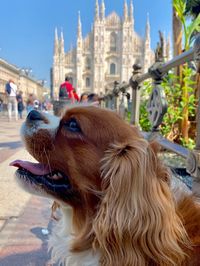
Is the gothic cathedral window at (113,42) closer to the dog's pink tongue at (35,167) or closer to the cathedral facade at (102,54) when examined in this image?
the cathedral facade at (102,54)

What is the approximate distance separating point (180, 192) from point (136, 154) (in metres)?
0.45

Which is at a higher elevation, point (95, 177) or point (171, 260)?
point (95, 177)

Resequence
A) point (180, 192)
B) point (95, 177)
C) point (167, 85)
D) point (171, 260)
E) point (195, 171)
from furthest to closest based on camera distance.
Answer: point (167, 85) → point (195, 171) → point (180, 192) → point (95, 177) → point (171, 260)

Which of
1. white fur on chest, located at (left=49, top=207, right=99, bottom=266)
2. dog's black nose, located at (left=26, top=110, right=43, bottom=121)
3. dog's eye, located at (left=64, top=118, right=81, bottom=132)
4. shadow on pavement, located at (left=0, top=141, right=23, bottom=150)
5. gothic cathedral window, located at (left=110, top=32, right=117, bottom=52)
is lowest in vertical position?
shadow on pavement, located at (left=0, top=141, right=23, bottom=150)

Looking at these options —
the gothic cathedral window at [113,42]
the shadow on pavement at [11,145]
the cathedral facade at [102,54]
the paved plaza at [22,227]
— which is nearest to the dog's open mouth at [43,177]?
the paved plaza at [22,227]

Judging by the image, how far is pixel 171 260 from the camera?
140 centimetres

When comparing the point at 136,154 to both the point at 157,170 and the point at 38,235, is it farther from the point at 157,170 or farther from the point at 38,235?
the point at 38,235

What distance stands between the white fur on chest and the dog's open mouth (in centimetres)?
19

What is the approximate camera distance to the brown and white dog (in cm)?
143

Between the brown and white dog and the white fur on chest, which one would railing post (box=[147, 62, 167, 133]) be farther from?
the white fur on chest

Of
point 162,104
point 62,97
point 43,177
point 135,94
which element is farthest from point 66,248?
point 62,97

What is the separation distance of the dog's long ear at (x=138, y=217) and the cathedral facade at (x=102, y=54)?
8416cm

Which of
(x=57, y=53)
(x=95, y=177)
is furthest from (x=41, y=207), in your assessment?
(x=57, y=53)

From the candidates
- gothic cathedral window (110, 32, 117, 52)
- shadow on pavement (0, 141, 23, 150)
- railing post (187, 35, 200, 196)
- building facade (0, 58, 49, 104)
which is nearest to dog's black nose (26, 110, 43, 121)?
railing post (187, 35, 200, 196)
